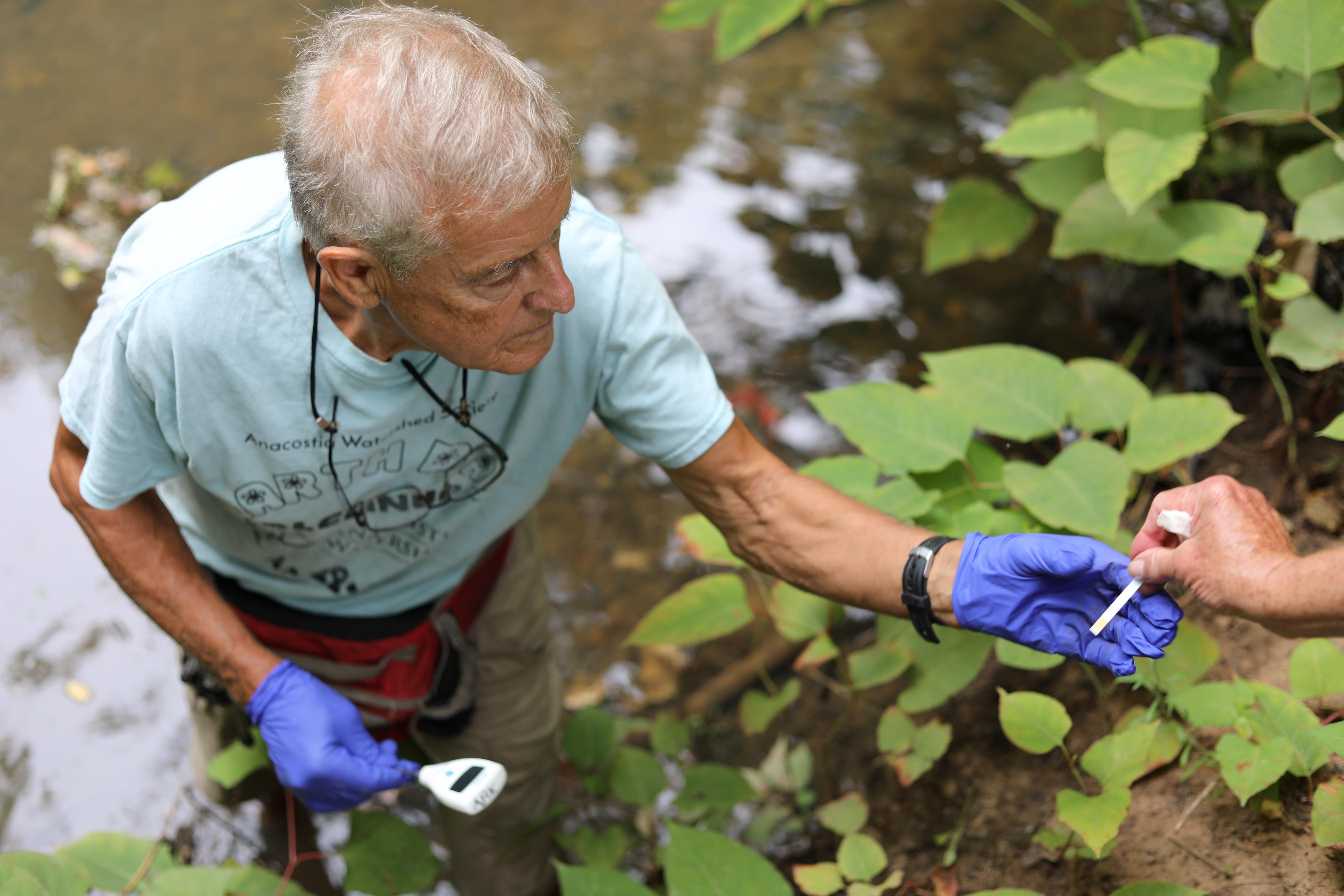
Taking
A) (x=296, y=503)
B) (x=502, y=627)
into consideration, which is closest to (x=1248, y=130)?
(x=502, y=627)

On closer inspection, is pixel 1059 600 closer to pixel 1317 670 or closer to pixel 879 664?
pixel 1317 670

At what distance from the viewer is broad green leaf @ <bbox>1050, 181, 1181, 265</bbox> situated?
216cm

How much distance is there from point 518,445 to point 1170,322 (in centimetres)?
183

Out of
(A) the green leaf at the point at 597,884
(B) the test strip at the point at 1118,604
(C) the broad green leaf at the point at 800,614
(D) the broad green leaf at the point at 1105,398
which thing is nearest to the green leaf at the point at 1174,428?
(D) the broad green leaf at the point at 1105,398

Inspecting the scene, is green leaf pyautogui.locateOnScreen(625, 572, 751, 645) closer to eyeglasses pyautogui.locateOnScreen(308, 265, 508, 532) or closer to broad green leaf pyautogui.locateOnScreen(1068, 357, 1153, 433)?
eyeglasses pyautogui.locateOnScreen(308, 265, 508, 532)

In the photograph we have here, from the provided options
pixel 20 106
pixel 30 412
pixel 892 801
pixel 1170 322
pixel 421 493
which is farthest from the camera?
pixel 20 106

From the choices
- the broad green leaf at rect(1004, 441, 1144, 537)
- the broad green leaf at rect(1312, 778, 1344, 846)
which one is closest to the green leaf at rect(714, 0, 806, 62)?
the broad green leaf at rect(1004, 441, 1144, 537)

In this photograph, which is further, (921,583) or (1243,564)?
(921,583)

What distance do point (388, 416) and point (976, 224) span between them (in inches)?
76.4

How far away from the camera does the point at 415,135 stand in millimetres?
1159

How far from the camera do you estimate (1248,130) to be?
2.87 meters

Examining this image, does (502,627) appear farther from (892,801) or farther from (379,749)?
(892,801)

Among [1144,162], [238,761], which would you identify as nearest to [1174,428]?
[1144,162]

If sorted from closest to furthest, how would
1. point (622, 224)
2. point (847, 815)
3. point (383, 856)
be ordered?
1. point (383, 856)
2. point (847, 815)
3. point (622, 224)
